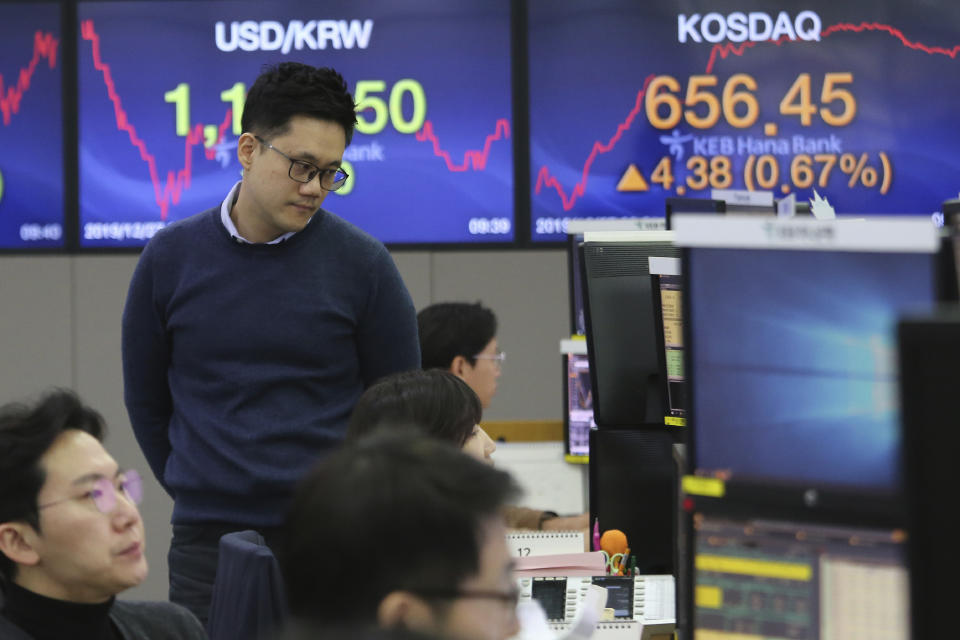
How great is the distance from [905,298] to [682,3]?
12.2 feet

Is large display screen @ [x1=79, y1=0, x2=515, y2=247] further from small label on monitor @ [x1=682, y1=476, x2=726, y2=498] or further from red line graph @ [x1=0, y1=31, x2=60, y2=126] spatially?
small label on monitor @ [x1=682, y1=476, x2=726, y2=498]

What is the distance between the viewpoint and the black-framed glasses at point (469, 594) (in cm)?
92

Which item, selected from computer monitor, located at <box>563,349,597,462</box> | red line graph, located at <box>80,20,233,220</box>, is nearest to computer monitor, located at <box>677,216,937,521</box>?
computer monitor, located at <box>563,349,597,462</box>

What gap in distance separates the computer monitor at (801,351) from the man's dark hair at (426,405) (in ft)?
2.52

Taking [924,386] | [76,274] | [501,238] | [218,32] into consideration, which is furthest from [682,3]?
[924,386]

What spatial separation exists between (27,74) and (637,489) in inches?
127

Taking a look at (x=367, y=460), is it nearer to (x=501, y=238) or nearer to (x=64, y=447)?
(x=64, y=447)

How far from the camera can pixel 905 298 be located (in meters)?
1.04

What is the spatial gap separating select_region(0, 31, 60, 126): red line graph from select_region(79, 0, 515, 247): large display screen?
118 millimetres

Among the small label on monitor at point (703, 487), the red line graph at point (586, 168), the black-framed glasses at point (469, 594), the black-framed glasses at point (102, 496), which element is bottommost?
the black-framed glasses at point (102, 496)

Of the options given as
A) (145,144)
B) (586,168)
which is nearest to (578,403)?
(586,168)

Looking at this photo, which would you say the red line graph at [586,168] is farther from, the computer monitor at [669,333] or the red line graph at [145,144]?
the computer monitor at [669,333]

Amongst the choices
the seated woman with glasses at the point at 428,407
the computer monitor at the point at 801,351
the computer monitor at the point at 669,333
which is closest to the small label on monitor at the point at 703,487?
the computer monitor at the point at 801,351

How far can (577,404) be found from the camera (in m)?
3.86
